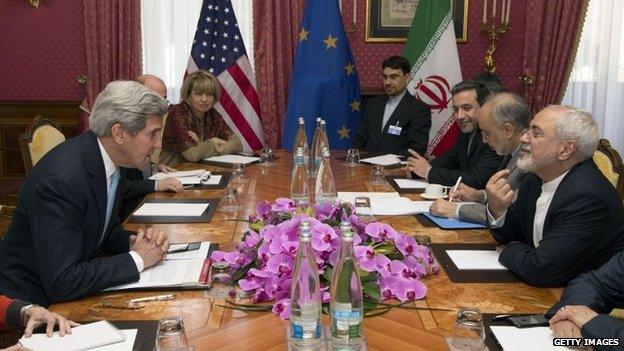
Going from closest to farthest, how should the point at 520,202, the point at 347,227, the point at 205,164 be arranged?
the point at 347,227 < the point at 520,202 < the point at 205,164

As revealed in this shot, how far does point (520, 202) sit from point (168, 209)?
1399mm

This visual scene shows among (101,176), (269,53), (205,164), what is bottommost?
(205,164)

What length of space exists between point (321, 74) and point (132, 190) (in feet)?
8.69

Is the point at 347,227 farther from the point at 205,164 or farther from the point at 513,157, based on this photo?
the point at 205,164

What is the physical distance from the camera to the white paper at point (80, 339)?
1376 mm

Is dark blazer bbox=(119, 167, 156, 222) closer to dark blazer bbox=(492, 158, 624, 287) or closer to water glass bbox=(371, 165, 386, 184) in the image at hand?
water glass bbox=(371, 165, 386, 184)

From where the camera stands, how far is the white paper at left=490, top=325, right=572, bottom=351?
138 cm

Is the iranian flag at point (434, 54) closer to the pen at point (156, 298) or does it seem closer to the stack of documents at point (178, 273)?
the stack of documents at point (178, 273)

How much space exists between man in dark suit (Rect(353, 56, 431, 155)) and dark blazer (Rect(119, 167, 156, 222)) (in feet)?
6.26

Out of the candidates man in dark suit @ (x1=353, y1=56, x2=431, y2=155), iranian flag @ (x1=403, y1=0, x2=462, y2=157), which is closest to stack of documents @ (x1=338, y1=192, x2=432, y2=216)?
man in dark suit @ (x1=353, y1=56, x2=431, y2=155)

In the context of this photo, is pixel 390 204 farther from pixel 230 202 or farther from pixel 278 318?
pixel 278 318

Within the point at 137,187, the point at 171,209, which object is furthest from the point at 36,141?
the point at 171,209

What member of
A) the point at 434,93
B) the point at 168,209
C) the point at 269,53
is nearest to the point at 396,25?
the point at 434,93

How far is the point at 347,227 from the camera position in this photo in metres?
1.31
